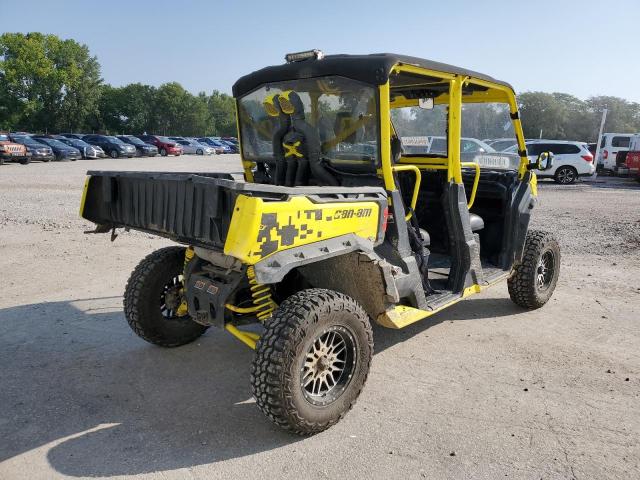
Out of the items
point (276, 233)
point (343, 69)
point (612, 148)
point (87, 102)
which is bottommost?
point (276, 233)

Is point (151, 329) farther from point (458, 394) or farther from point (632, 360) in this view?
point (632, 360)

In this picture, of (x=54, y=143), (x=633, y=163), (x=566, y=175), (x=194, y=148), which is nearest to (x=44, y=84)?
(x=194, y=148)

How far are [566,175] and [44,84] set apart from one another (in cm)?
5558

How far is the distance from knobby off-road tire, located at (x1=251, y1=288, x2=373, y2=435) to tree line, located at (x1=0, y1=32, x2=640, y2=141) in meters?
44.9

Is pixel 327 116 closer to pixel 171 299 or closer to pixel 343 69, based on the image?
pixel 343 69

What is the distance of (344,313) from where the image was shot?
321 cm

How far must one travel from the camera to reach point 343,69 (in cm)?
360

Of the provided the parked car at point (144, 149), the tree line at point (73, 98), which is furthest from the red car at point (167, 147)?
the tree line at point (73, 98)

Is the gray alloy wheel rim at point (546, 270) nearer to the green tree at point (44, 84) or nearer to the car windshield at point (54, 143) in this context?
the car windshield at point (54, 143)

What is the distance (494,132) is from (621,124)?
70.8 m

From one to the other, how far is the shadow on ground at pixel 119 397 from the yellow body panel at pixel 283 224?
114cm

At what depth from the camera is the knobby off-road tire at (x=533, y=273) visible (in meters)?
5.21

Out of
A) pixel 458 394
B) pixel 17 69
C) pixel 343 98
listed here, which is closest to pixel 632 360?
pixel 458 394

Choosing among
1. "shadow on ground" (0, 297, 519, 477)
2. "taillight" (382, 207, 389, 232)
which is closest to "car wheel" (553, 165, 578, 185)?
"shadow on ground" (0, 297, 519, 477)
